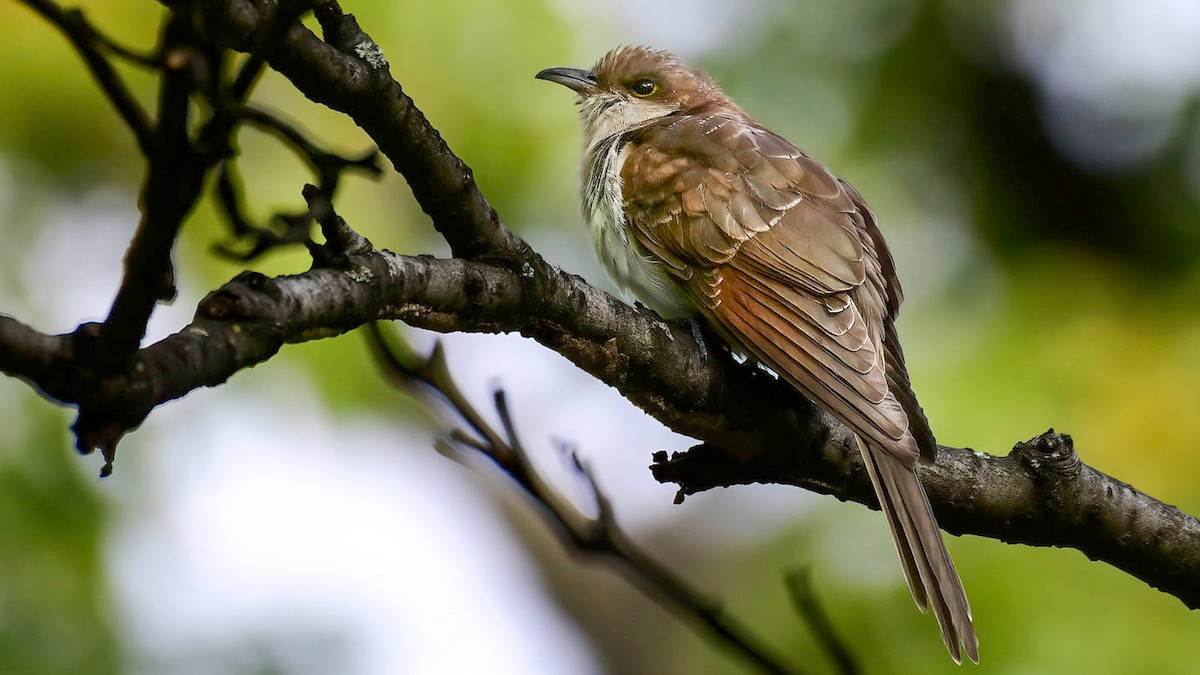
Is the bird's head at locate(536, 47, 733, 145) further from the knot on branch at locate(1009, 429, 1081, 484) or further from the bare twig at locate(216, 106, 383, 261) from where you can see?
the bare twig at locate(216, 106, 383, 261)

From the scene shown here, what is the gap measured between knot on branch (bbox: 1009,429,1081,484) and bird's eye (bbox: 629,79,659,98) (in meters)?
2.38

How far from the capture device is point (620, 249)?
3.77 metres

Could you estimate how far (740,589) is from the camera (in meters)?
4.62

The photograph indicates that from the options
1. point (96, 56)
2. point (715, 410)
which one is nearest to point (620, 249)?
point (715, 410)

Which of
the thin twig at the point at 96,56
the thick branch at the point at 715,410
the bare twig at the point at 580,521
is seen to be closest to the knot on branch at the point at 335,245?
the thick branch at the point at 715,410

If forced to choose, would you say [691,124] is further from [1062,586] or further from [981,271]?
[1062,586]

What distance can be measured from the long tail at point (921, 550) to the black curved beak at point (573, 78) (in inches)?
91.7

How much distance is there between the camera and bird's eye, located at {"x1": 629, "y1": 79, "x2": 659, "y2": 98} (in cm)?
480

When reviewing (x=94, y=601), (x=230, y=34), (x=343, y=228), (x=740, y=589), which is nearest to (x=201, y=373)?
(x=230, y=34)

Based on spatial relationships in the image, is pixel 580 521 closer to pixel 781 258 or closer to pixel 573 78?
pixel 781 258

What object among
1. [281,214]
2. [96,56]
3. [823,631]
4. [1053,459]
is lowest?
[96,56]

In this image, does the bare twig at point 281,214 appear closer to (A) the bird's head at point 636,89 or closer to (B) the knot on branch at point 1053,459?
(B) the knot on branch at point 1053,459

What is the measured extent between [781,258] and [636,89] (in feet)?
5.29

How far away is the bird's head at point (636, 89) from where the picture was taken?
4.71 meters
